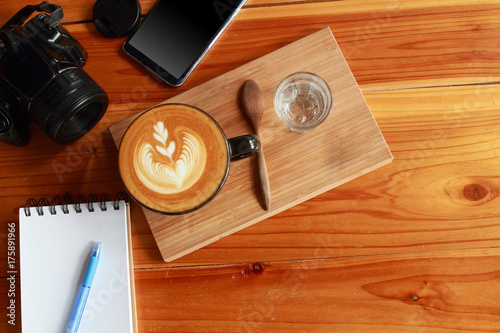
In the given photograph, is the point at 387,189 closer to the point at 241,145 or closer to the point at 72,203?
the point at 241,145

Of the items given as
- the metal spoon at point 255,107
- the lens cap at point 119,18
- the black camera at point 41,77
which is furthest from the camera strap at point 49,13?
the metal spoon at point 255,107

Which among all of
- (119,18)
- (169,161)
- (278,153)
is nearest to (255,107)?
(278,153)

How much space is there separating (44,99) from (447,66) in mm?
712

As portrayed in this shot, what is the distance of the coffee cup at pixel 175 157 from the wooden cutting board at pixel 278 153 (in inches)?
4.0

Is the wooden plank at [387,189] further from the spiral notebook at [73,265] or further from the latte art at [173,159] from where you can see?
the latte art at [173,159]

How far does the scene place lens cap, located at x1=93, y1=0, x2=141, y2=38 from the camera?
0.77m

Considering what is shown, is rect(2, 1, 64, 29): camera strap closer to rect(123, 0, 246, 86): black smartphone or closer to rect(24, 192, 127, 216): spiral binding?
rect(123, 0, 246, 86): black smartphone

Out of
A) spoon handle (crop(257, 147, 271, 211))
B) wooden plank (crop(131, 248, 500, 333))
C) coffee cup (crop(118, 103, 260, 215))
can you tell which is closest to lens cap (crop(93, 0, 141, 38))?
coffee cup (crop(118, 103, 260, 215))

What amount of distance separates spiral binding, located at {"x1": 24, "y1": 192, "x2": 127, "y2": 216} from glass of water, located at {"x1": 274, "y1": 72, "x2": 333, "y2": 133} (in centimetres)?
33

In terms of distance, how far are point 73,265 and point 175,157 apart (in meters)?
0.29

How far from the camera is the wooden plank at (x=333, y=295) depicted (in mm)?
732

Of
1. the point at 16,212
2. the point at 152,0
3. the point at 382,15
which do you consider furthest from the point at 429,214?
the point at 16,212

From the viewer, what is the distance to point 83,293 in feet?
2.30

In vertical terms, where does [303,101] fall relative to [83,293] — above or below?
above
